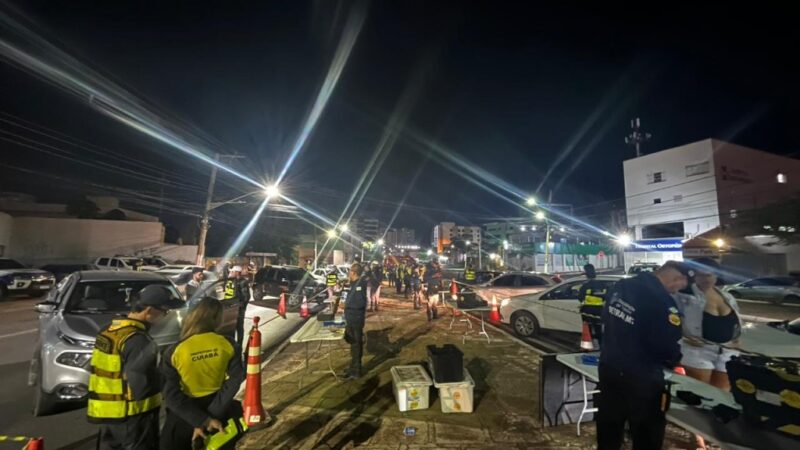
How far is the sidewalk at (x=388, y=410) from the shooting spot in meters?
3.89

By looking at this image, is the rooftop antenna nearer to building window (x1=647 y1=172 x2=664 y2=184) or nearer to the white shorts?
building window (x1=647 y1=172 x2=664 y2=184)

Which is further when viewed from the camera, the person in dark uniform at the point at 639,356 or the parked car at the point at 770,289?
the parked car at the point at 770,289

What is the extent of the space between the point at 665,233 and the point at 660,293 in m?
40.1

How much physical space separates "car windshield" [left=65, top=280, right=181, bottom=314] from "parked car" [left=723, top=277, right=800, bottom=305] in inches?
897

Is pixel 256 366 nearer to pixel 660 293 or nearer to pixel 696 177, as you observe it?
pixel 660 293

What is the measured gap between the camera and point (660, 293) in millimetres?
2828

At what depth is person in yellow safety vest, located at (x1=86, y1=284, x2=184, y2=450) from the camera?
2.40 meters

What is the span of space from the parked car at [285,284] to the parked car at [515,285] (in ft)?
26.2

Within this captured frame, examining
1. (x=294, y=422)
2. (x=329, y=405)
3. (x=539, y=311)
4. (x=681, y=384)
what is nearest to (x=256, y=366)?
(x=294, y=422)

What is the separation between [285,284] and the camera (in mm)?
15820

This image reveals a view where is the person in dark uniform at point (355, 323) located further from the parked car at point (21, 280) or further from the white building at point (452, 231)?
the white building at point (452, 231)

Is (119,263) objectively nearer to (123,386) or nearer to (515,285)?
(515,285)

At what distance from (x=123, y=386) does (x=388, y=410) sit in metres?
3.17

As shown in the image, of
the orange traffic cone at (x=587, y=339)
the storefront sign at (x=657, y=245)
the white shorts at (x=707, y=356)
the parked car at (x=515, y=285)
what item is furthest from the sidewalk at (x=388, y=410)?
the storefront sign at (x=657, y=245)
